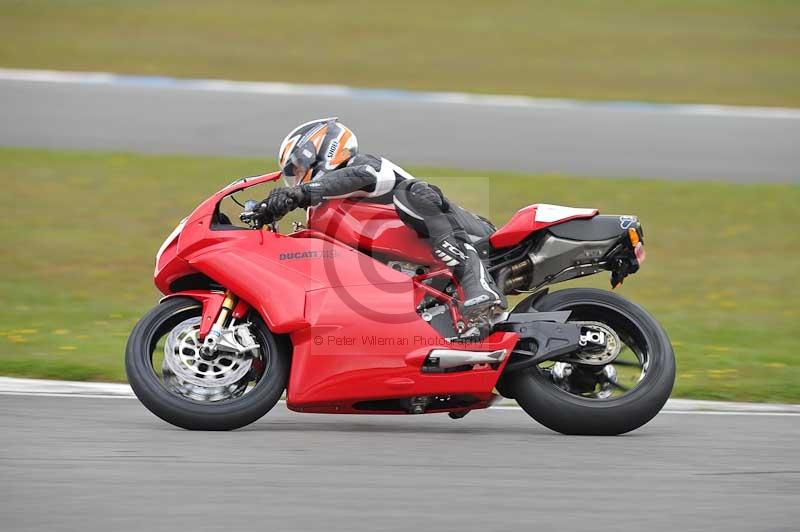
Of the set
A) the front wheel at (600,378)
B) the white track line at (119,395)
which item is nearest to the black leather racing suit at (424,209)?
the front wheel at (600,378)

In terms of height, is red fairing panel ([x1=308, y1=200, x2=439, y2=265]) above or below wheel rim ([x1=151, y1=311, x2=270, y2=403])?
above

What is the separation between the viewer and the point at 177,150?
14.6m

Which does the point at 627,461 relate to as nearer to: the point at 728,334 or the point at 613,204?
the point at 728,334

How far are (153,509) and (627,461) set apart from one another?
2.22 meters

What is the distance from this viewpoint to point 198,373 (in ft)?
19.6

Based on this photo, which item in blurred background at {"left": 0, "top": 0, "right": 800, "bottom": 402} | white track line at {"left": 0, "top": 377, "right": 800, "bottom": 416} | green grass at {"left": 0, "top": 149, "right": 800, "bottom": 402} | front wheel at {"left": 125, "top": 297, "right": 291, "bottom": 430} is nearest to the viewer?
front wheel at {"left": 125, "top": 297, "right": 291, "bottom": 430}

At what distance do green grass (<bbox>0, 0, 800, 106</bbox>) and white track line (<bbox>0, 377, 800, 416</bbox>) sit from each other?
11396 mm

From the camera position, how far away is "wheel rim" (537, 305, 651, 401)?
6203 mm

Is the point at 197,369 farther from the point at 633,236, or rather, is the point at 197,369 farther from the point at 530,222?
the point at 633,236

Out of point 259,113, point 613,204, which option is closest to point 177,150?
point 259,113

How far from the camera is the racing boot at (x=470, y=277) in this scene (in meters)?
6.00

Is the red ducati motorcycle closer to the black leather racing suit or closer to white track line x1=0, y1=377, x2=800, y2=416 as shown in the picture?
the black leather racing suit

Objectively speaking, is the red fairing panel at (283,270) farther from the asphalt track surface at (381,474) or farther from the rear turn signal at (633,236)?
the rear turn signal at (633,236)

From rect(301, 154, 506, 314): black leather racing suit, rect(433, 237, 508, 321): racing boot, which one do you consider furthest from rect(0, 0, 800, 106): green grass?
rect(433, 237, 508, 321): racing boot
